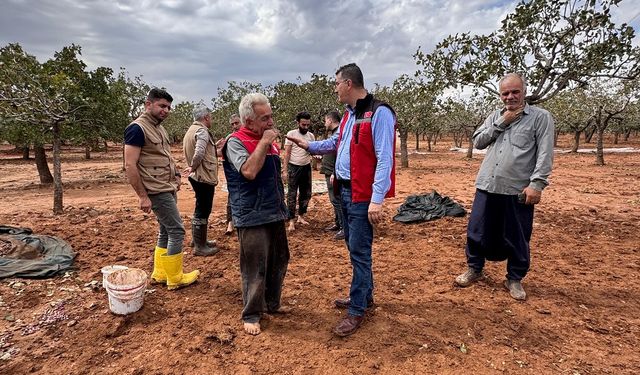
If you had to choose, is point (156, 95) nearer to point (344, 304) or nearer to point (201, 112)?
point (201, 112)

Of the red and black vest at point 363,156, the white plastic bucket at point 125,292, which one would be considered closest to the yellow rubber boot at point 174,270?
the white plastic bucket at point 125,292

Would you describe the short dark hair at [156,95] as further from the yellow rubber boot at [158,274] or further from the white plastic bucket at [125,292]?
the white plastic bucket at [125,292]

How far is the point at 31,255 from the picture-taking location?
163 inches

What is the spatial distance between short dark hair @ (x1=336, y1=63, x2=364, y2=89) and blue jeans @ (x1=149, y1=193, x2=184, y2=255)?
78.9 inches

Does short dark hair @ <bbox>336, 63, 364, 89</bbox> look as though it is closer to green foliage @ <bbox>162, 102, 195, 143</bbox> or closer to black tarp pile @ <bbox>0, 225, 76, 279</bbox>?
black tarp pile @ <bbox>0, 225, 76, 279</bbox>

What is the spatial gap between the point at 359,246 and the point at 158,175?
1.97 metres

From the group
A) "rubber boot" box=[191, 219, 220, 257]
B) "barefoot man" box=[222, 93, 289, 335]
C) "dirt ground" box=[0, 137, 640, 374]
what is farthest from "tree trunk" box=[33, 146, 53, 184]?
"barefoot man" box=[222, 93, 289, 335]

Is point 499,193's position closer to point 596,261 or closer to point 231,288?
point 596,261

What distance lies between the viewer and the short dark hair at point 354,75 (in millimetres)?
2568

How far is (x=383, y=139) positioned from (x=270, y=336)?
5.55 ft

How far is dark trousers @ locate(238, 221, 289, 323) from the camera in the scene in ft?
8.57

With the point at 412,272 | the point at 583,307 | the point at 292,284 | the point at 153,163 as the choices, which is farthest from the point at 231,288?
the point at 583,307

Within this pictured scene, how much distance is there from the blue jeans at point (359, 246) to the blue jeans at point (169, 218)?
1.67 meters

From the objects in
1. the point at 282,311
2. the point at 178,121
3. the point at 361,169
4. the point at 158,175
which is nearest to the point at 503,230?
the point at 361,169
